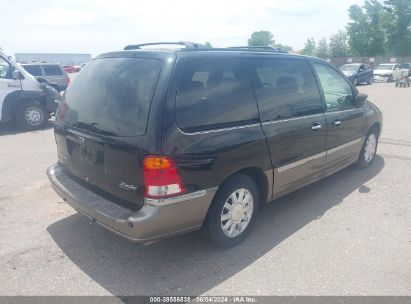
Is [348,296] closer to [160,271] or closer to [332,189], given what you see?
[160,271]

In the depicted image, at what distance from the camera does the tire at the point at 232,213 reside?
3.27 metres

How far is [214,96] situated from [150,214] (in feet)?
3.86

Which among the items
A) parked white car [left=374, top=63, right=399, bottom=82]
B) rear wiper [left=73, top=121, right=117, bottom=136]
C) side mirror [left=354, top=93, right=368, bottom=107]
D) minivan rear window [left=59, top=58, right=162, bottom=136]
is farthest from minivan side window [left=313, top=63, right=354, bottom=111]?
parked white car [left=374, top=63, right=399, bottom=82]

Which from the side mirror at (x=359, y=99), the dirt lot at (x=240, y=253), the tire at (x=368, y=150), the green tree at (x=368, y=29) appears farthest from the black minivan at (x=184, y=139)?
the green tree at (x=368, y=29)

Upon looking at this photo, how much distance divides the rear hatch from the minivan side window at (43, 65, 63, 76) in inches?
Result: 528

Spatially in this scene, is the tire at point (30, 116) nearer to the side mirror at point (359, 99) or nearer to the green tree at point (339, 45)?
the side mirror at point (359, 99)

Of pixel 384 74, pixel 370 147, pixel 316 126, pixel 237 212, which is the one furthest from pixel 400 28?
pixel 237 212

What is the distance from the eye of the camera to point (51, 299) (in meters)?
2.78

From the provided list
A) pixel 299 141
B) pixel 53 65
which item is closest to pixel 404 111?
pixel 299 141

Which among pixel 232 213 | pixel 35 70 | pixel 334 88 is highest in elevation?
pixel 334 88

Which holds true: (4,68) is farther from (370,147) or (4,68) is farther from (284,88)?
(370,147)

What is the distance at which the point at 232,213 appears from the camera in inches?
135

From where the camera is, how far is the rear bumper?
2.81 meters

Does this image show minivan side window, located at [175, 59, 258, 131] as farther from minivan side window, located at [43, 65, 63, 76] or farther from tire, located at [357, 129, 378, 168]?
minivan side window, located at [43, 65, 63, 76]
